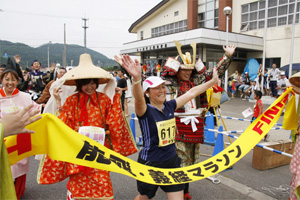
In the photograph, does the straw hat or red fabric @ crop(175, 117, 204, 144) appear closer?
the straw hat

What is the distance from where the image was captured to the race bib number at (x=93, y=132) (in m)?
2.70

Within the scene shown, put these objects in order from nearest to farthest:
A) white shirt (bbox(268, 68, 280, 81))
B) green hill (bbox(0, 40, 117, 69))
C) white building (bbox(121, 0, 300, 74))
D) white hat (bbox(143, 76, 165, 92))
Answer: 1. white hat (bbox(143, 76, 165, 92))
2. white shirt (bbox(268, 68, 280, 81))
3. white building (bbox(121, 0, 300, 74))
4. green hill (bbox(0, 40, 117, 69))

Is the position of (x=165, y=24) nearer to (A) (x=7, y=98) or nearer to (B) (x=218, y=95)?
(B) (x=218, y=95)

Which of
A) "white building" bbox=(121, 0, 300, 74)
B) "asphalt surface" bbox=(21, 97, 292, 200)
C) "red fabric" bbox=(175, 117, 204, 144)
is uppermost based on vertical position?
"white building" bbox=(121, 0, 300, 74)

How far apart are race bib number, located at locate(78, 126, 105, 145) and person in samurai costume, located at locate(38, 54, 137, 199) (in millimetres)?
27

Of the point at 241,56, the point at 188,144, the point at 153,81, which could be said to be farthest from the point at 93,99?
the point at 241,56

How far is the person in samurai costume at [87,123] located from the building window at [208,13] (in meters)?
24.1

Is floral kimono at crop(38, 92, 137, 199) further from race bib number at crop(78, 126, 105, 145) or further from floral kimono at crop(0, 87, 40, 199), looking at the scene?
floral kimono at crop(0, 87, 40, 199)

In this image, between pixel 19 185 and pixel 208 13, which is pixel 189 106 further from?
pixel 208 13

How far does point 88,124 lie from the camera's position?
2.81 m

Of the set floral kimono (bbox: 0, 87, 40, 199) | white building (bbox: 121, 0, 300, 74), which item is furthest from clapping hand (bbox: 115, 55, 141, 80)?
white building (bbox: 121, 0, 300, 74)

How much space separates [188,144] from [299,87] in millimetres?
1650

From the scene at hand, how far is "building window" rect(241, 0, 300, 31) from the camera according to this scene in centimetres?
2005

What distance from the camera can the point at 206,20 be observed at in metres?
25.7
